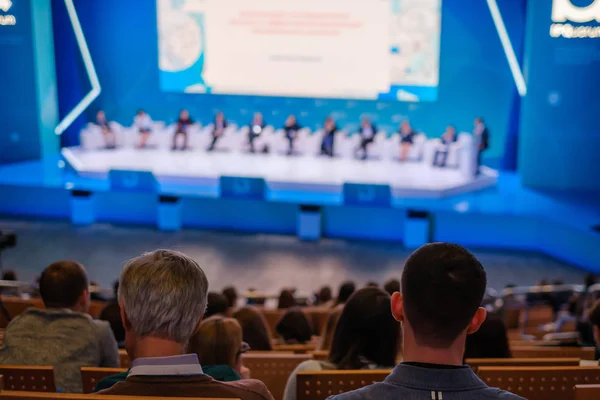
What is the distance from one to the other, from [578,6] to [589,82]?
1.22m

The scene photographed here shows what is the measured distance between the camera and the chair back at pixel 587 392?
1.96m

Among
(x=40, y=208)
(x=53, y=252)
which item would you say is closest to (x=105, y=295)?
(x=53, y=252)

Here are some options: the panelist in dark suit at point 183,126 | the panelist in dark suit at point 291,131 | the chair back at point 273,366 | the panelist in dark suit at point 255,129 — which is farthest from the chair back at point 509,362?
the panelist in dark suit at point 183,126

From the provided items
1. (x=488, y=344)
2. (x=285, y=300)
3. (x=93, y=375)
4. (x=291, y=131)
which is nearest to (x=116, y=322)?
(x=93, y=375)

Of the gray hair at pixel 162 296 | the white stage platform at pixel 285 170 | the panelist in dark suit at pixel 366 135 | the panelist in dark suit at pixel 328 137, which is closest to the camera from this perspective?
the gray hair at pixel 162 296

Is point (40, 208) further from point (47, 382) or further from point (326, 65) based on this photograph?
point (47, 382)

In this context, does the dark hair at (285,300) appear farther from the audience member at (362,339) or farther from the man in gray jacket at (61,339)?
the audience member at (362,339)

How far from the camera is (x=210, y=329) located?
244 cm

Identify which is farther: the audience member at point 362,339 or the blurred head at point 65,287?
the blurred head at point 65,287

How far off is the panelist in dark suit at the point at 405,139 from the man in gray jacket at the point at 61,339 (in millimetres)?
10236

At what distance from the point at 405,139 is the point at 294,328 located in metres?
8.72

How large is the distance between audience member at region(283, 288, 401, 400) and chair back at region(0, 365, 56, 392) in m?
0.82

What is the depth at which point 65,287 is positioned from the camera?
283 centimetres

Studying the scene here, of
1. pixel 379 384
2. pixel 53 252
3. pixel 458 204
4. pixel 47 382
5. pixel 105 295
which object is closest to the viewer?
pixel 379 384
